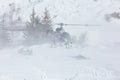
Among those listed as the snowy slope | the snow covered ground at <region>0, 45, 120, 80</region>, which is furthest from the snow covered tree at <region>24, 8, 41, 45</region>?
the snowy slope

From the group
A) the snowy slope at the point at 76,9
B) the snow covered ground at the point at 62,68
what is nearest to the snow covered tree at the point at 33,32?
the snow covered ground at the point at 62,68

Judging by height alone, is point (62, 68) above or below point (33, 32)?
below

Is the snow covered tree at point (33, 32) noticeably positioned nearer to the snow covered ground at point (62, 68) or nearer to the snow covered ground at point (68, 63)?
the snow covered ground at point (68, 63)

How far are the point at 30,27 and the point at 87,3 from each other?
16.4 m

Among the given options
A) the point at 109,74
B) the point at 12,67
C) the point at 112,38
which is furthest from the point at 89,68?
the point at 112,38

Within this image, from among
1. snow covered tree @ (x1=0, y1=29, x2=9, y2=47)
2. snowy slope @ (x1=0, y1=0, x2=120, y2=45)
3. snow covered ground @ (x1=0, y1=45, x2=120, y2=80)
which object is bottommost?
snow covered ground @ (x1=0, y1=45, x2=120, y2=80)

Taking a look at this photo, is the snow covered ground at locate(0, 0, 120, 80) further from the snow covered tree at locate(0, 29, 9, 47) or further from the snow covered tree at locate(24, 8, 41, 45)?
the snow covered tree at locate(0, 29, 9, 47)

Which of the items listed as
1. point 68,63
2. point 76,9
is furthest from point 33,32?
point 76,9

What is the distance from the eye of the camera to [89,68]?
1238 centimetres

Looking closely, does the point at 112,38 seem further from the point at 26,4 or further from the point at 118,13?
the point at 26,4

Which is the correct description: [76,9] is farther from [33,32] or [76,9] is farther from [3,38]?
[3,38]

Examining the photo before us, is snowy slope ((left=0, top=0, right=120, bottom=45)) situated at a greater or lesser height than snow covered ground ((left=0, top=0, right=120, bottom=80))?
greater

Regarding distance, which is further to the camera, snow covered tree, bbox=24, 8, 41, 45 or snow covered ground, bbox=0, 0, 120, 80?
snow covered tree, bbox=24, 8, 41, 45

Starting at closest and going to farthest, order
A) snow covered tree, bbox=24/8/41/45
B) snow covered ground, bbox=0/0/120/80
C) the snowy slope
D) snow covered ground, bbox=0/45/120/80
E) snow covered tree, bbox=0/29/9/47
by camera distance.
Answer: snow covered ground, bbox=0/45/120/80, snow covered ground, bbox=0/0/120/80, snow covered tree, bbox=0/29/9/47, snow covered tree, bbox=24/8/41/45, the snowy slope
